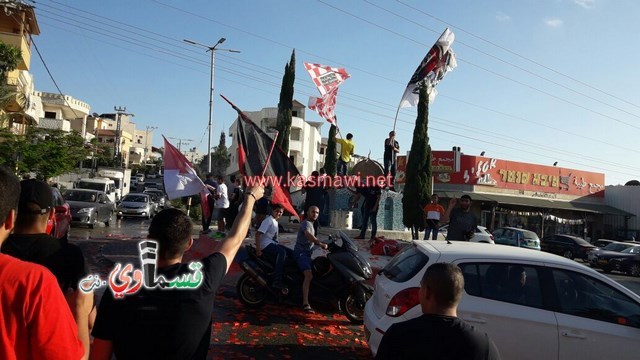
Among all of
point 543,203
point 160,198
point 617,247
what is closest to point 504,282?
point 617,247

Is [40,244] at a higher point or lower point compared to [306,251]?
higher

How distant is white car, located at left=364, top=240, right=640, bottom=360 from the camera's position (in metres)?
4.97

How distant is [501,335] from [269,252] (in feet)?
13.4

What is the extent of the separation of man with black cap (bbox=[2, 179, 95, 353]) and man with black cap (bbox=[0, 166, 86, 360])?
1149 millimetres

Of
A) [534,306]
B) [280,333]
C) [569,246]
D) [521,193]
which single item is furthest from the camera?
[521,193]

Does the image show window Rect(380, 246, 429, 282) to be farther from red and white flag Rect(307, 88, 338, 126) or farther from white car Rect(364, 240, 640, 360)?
red and white flag Rect(307, 88, 338, 126)

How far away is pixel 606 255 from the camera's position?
79.5 feet

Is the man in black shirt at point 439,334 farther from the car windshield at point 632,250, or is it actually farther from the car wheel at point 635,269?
the car windshield at point 632,250

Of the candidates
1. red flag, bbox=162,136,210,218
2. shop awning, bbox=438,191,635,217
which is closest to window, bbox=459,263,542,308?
red flag, bbox=162,136,210,218

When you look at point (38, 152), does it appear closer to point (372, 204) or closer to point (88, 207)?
point (88, 207)

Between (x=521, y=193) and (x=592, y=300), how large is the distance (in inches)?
1506

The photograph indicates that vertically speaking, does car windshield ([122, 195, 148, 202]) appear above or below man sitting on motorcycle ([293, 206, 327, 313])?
above

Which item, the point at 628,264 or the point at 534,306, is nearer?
the point at 534,306

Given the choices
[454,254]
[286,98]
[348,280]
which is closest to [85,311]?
[454,254]
